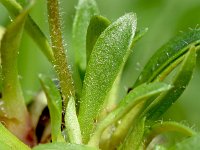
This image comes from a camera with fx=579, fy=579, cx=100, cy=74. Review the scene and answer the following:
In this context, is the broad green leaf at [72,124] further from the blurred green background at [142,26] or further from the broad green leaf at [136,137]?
the blurred green background at [142,26]

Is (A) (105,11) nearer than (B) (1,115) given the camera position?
No

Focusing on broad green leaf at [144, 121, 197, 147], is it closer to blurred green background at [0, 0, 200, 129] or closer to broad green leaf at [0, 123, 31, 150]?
broad green leaf at [0, 123, 31, 150]

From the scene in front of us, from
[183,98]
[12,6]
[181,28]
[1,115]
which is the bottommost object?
[1,115]

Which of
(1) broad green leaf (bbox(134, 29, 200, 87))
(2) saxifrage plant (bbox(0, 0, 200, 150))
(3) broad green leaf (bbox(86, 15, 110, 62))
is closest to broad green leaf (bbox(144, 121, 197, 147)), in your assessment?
(2) saxifrage plant (bbox(0, 0, 200, 150))

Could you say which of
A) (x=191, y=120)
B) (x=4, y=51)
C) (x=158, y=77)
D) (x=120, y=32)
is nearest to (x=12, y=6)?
(x=4, y=51)

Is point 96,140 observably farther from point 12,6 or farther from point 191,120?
point 191,120

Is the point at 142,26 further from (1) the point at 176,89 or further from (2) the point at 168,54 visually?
(1) the point at 176,89

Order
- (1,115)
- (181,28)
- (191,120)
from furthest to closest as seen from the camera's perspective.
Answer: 1. (181,28)
2. (191,120)
3. (1,115)

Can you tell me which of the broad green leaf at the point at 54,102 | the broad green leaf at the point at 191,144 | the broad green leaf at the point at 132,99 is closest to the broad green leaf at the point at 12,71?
the broad green leaf at the point at 54,102
